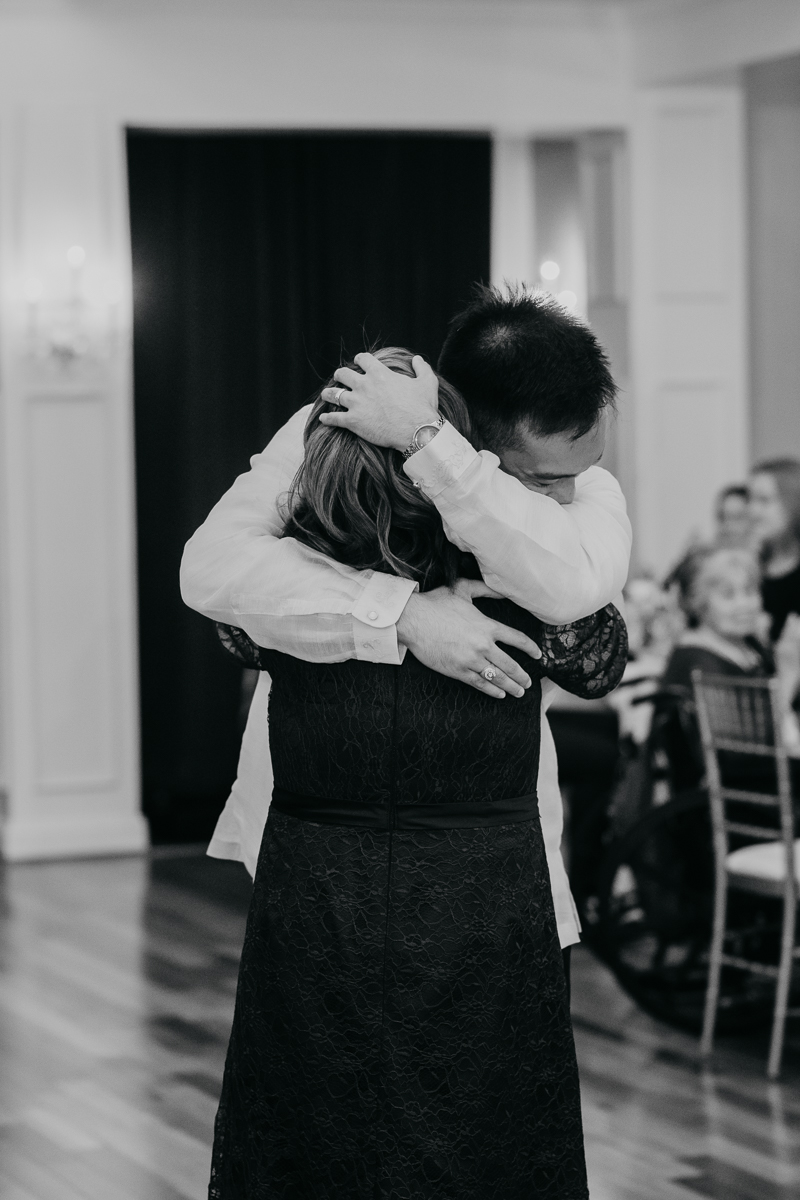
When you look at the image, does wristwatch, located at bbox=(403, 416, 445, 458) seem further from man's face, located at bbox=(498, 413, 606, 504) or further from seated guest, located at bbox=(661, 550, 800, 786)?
seated guest, located at bbox=(661, 550, 800, 786)

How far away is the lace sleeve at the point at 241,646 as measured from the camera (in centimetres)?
A: 180

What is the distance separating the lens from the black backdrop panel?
736 cm

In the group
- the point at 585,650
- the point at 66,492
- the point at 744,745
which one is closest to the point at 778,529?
the point at 744,745

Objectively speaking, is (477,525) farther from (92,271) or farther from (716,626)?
(92,271)

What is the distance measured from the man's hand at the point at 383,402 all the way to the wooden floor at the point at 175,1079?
2152 millimetres

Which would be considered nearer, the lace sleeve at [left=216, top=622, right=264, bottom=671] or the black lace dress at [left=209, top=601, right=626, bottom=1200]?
the black lace dress at [left=209, top=601, right=626, bottom=1200]

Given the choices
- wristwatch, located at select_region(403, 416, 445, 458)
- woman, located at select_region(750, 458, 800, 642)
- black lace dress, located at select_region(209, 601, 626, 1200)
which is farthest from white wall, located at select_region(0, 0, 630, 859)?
wristwatch, located at select_region(403, 416, 445, 458)

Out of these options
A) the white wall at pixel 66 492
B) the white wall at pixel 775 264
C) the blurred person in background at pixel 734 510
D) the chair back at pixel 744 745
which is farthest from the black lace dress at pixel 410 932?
the white wall at pixel 775 264

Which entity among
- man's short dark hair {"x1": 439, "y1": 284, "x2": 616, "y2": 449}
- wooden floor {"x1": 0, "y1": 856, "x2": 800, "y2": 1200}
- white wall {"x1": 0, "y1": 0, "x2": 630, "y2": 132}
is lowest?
wooden floor {"x1": 0, "y1": 856, "x2": 800, "y2": 1200}

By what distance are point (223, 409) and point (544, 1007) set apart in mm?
5917

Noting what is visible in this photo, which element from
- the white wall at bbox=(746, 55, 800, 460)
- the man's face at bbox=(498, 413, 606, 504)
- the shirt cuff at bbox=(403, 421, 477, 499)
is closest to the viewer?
A: the shirt cuff at bbox=(403, 421, 477, 499)

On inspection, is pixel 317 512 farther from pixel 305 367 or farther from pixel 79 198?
pixel 305 367

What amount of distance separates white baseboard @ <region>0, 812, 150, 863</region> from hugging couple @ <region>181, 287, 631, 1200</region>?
540 centimetres

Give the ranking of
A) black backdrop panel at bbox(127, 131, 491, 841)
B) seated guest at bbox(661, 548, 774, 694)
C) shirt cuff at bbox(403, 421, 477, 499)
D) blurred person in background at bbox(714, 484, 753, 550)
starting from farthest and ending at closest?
black backdrop panel at bbox(127, 131, 491, 841)
blurred person in background at bbox(714, 484, 753, 550)
seated guest at bbox(661, 548, 774, 694)
shirt cuff at bbox(403, 421, 477, 499)
